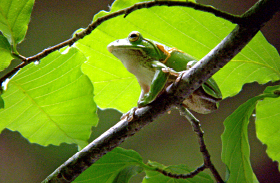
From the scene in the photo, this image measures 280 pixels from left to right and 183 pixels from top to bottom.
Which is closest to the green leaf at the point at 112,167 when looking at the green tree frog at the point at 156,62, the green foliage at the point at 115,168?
the green foliage at the point at 115,168

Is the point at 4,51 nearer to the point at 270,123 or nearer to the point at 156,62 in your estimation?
the point at 156,62

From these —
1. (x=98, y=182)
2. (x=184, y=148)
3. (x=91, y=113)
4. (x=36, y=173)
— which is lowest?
(x=36, y=173)

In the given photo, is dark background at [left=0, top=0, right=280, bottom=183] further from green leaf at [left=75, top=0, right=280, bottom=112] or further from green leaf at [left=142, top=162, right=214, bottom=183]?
green leaf at [left=142, top=162, right=214, bottom=183]

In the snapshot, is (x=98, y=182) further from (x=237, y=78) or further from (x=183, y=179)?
(x=237, y=78)

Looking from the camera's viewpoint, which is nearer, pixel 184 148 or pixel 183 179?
pixel 183 179

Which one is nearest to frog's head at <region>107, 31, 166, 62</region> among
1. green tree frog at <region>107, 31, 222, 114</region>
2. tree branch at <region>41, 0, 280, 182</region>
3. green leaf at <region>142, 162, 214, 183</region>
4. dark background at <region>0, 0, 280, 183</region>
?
green tree frog at <region>107, 31, 222, 114</region>

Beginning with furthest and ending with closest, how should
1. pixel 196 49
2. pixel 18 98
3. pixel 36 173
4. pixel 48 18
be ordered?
pixel 36 173
pixel 48 18
pixel 196 49
pixel 18 98

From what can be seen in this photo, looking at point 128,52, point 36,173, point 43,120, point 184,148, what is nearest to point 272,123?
point 128,52

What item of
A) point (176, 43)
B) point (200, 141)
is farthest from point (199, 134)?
point (176, 43)
